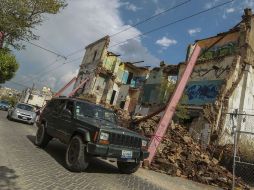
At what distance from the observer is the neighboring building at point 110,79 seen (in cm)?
4625

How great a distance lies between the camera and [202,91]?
2875cm

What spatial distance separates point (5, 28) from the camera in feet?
68.6

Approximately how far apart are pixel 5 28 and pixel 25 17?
160cm

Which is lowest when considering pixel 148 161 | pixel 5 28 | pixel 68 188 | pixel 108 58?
pixel 68 188

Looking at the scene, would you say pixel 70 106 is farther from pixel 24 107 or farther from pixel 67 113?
pixel 24 107

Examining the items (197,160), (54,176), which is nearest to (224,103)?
(197,160)

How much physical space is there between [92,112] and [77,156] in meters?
2.09

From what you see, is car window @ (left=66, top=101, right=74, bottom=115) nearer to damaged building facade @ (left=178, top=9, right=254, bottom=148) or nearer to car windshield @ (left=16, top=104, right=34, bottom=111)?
car windshield @ (left=16, top=104, right=34, bottom=111)

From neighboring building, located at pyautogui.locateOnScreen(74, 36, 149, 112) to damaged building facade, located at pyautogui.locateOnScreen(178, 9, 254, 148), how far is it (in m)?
17.6

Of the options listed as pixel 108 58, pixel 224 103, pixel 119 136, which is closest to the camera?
pixel 119 136

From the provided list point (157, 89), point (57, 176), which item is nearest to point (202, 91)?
point (157, 89)

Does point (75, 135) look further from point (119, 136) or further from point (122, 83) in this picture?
point (122, 83)

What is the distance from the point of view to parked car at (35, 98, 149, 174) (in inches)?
329

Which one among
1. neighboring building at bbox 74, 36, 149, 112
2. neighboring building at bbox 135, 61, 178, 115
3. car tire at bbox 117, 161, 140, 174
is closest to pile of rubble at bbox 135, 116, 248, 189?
car tire at bbox 117, 161, 140, 174
